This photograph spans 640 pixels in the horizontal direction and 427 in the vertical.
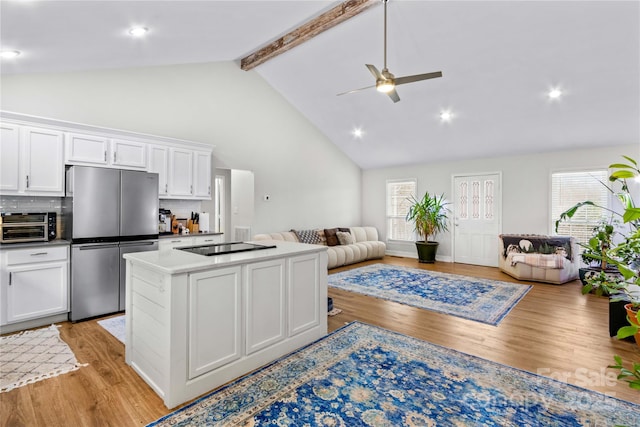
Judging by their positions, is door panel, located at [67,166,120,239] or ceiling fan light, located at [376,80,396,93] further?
door panel, located at [67,166,120,239]

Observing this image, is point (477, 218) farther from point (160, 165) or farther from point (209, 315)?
point (209, 315)

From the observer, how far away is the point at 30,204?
3.78 metres

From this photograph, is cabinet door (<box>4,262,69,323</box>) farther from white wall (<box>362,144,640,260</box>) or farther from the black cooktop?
white wall (<box>362,144,640,260</box>)

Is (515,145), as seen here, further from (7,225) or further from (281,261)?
(7,225)

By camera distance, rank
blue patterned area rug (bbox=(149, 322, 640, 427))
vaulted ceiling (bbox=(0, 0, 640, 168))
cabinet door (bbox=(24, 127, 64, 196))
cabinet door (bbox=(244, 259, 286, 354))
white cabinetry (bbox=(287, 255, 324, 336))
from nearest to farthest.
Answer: blue patterned area rug (bbox=(149, 322, 640, 427)), cabinet door (bbox=(244, 259, 286, 354)), white cabinetry (bbox=(287, 255, 324, 336)), vaulted ceiling (bbox=(0, 0, 640, 168)), cabinet door (bbox=(24, 127, 64, 196))

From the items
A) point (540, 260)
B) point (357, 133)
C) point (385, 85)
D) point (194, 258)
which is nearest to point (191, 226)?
point (194, 258)

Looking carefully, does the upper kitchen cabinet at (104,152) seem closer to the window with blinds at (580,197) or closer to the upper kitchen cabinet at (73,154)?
the upper kitchen cabinet at (73,154)

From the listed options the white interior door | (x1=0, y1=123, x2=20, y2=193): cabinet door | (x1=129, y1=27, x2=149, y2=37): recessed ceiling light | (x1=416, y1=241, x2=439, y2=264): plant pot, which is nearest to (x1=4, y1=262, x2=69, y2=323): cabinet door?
(x1=0, y1=123, x2=20, y2=193): cabinet door

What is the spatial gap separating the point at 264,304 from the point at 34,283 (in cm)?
261

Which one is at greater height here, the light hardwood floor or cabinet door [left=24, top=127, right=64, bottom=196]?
cabinet door [left=24, top=127, right=64, bottom=196]

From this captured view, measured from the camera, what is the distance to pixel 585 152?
19.5ft

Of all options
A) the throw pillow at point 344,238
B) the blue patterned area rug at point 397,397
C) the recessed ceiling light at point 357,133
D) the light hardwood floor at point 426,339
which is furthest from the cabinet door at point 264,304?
the recessed ceiling light at point 357,133

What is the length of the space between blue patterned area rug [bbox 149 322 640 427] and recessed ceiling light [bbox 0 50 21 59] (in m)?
3.40

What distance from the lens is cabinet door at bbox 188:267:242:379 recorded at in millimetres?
2221
